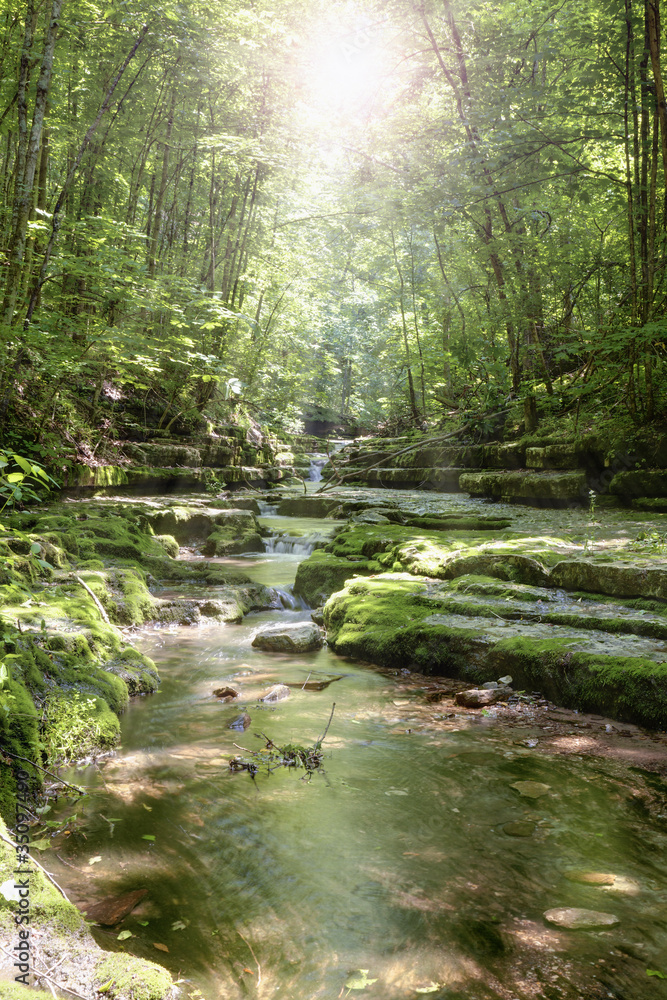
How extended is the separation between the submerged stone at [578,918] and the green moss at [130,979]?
1351 mm

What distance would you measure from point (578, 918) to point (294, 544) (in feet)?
26.8

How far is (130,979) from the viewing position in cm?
154

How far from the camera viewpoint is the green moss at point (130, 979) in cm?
148

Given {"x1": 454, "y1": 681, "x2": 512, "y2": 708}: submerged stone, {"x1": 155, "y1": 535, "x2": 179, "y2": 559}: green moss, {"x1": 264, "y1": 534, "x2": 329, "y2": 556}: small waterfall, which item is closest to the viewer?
{"x1": 454, "y1": 681, "x2": 512, "y2": 708}: submerged stone

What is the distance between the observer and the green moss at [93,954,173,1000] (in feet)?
4.85

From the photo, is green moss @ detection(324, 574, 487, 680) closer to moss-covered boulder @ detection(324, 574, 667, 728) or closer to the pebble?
moss-covered boulder @ detection(324, 574, 667, 728)

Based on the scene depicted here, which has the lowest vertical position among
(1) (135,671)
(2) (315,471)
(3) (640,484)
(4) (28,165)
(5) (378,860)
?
(5) (378,860)

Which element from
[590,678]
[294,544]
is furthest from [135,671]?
[294,544]

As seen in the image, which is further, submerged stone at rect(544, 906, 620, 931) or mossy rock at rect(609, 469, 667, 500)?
mossy rock at rect(609, 469, 667, 500)

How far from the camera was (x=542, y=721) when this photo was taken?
3.64 m

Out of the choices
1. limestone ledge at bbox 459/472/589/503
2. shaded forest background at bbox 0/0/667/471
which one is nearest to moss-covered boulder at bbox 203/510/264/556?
shaded forest background at bbox 0/0/667/471

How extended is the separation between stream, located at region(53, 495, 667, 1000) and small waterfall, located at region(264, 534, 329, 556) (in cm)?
589

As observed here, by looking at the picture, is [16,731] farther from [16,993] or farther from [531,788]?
[531,788]

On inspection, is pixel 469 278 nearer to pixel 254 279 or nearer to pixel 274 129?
pixel 274 129
